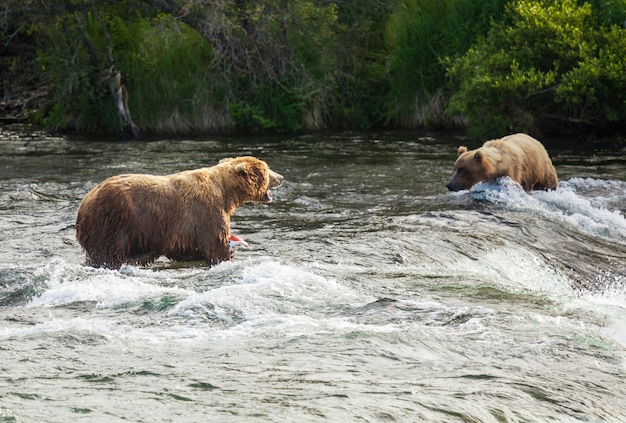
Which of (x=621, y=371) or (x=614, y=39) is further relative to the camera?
(x=614, y=39)

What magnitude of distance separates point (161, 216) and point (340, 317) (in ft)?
6.85

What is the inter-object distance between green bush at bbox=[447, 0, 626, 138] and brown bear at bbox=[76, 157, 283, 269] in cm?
948

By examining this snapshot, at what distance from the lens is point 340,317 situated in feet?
19.5

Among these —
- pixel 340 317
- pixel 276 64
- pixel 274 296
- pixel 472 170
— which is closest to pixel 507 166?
pixel 472 170

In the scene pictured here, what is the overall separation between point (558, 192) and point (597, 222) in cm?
142

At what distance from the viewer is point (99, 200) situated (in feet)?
23.4

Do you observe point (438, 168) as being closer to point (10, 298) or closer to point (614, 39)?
point (614, 39)

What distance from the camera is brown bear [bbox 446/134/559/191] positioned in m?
11.8

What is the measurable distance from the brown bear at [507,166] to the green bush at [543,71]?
4478 millimetres

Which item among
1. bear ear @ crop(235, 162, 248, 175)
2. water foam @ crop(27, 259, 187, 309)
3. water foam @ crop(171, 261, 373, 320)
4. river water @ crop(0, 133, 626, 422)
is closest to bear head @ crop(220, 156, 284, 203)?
bear ear @ crop(235, 162, 248, 175)

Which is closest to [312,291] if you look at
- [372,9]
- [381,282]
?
[381,282]

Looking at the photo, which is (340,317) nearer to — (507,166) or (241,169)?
(241,169)

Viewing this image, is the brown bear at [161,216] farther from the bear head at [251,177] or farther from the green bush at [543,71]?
the green bush at [543,71]

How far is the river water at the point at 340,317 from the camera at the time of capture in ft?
14.5
